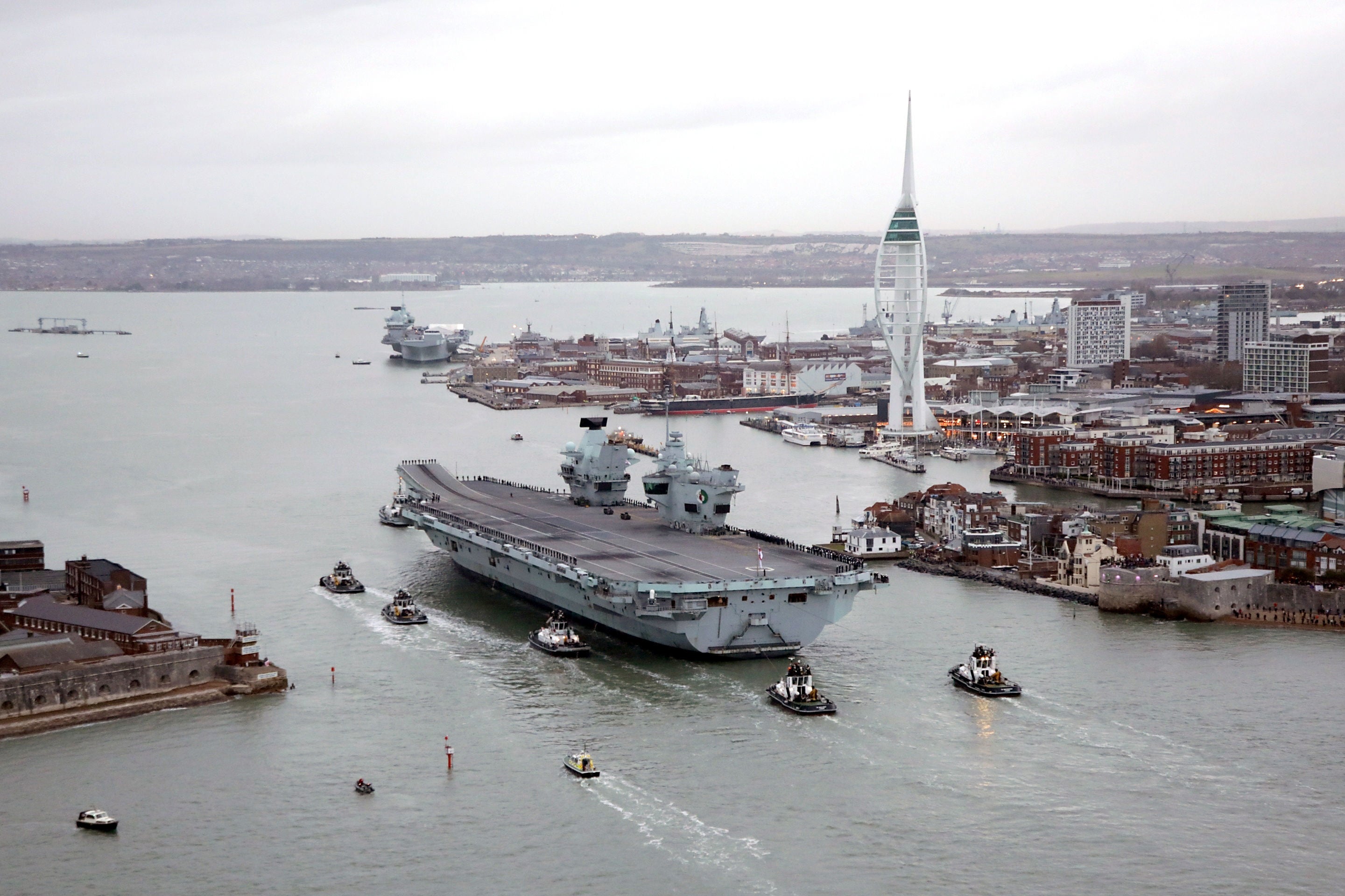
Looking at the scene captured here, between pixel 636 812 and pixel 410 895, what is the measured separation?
2.06 meters

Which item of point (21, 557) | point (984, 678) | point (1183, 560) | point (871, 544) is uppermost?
point (21, 557)

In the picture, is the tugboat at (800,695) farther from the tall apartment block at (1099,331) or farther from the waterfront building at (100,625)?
the tall apartment block at (1099,331)

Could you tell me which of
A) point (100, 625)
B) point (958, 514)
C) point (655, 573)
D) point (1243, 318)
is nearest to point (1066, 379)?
point (1243, 318)

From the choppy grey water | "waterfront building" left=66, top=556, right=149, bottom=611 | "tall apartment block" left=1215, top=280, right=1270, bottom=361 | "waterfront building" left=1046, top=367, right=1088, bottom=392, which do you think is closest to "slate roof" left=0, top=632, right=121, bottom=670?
the choppy grey water

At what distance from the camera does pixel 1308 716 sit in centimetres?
1515

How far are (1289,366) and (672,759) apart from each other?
37.6m

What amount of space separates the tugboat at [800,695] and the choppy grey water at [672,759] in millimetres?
177

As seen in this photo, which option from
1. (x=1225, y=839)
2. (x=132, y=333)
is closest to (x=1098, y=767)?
(x=1225, y=839)

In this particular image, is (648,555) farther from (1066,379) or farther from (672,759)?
(1066,379)

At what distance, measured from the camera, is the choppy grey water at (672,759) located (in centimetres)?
1176

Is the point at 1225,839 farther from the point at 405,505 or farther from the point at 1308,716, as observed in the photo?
the point at 405,505

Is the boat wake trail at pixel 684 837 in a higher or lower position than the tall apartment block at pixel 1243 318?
lower

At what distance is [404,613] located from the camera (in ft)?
62.2

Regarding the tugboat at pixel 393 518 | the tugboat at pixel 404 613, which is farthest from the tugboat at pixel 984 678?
the tugboat at pixel 393 518
